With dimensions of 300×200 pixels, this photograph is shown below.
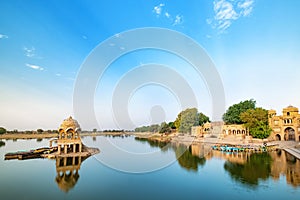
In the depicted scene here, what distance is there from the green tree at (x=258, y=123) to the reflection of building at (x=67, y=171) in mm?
29203

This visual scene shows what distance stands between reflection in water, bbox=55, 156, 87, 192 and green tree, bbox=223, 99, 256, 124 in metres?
33.9

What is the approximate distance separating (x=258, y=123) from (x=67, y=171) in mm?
31977

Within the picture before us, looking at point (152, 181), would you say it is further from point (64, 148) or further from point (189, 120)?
point (189, 120)

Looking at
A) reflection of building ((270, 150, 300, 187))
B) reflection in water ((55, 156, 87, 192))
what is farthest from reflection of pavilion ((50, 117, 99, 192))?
reflection of building ((270, 150, 300, 187))

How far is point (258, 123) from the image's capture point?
34.8 m

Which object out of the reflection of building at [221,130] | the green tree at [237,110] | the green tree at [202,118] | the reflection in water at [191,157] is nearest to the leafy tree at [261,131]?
the reflection of building at [221,130]

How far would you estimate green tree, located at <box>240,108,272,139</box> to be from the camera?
112 ft

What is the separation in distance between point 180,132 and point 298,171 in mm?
40053

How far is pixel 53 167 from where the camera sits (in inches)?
754

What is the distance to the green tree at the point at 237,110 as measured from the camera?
43.3 meters

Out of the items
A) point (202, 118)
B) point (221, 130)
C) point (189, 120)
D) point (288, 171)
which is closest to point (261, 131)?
point (221, 130)

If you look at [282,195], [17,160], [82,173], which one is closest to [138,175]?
[82,173]

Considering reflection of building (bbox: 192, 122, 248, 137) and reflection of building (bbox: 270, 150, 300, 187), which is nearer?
reflection of building (bbox: 270, 150, 300, 187)

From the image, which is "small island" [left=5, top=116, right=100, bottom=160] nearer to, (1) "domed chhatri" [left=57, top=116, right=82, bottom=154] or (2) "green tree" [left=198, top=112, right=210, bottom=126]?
(1) "domed chhatri" [left=57, top=116, right=82, bottom=154]
